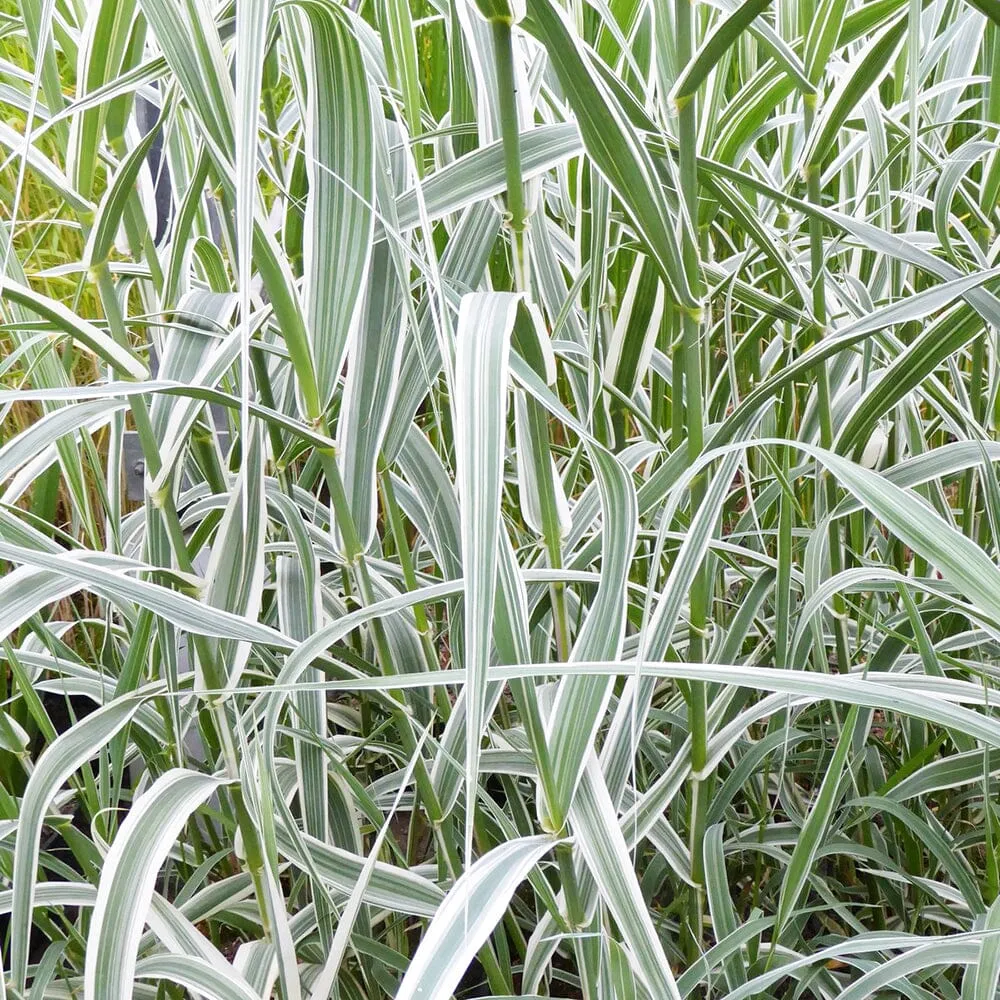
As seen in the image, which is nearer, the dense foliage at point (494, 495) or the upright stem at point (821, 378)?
the dense foliage at point (494, 495)

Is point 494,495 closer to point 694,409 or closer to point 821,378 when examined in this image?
point 694,409

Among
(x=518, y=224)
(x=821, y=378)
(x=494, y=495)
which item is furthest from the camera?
(x=821, y=378)

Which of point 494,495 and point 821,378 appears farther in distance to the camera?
point 821,378

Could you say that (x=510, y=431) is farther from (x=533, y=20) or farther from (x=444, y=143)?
(x=533, y=20)

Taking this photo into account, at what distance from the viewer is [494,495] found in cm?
27

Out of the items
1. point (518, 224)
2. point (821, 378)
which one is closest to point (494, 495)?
point (518, 224)

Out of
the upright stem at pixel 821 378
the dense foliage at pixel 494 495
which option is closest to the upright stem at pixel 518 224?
the dense foliage at pixel 494 495

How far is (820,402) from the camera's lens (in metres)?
0.54

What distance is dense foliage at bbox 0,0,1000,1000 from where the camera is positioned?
1.14ft

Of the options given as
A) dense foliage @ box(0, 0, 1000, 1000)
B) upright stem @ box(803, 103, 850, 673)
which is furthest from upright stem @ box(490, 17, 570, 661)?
upright stem @ box(803, 103, 850, 673)

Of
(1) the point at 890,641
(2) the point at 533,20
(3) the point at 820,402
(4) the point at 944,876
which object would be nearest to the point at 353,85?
(2) the point at 533,20

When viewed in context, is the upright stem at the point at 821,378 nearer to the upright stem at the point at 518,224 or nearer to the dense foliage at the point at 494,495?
the dense foliage at the point at 494,495

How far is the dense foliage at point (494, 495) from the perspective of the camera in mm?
348

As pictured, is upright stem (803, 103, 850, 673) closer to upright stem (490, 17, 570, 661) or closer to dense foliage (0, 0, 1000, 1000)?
dense foliage (0, 0, 1000, 1000)
